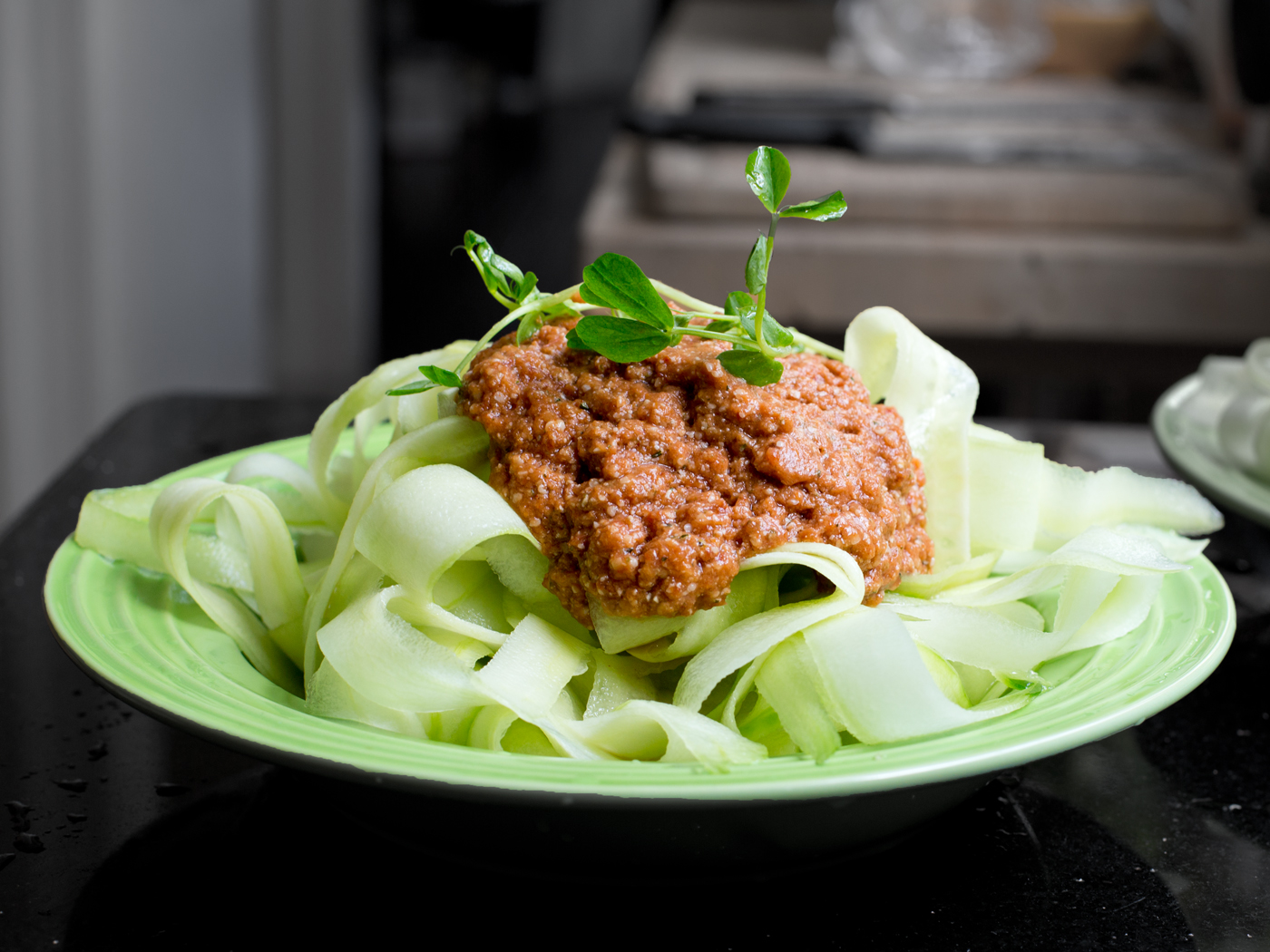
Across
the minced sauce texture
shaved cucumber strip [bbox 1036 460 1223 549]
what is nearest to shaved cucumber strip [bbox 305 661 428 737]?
the minced sauce texture

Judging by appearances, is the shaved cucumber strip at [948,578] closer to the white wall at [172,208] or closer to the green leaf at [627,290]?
the green leaf at [627,290]

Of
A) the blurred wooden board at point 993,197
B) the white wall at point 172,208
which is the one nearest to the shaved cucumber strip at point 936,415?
the blurred wooden board at point 993,197

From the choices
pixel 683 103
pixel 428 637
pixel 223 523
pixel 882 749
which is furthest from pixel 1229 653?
pixel 683 103

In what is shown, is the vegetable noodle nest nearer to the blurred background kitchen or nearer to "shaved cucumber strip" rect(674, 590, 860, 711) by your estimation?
"shaved cucumber strip" rect(674, 590, 860, 711)

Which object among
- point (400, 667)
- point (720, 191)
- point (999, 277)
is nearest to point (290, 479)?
point (400, 667)

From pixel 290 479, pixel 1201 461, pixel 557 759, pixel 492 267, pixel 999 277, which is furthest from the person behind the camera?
pixel 999 277

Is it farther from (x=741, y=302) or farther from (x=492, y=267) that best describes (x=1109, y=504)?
(x=492, y=267)
